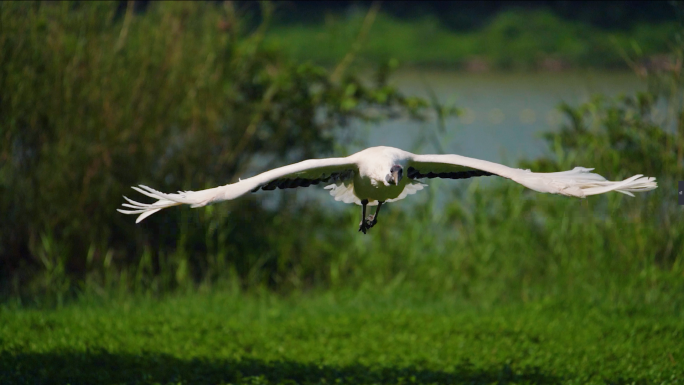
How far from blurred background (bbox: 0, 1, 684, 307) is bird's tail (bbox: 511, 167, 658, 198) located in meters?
3.45

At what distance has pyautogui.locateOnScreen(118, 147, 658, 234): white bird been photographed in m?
3.59

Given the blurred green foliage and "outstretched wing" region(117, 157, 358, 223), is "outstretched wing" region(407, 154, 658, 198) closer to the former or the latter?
"outstretched wing" region(117, 157, 358, 223)

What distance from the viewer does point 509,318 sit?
633cm

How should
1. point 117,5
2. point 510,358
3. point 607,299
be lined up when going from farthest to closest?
1. point 117,5
2. point 607,299
3. point 510,358

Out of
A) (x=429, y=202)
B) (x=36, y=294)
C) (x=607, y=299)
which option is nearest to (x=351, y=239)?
(x=429, y=202)

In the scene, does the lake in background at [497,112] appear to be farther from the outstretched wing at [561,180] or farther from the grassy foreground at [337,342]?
the outstretched wing at [561,180]

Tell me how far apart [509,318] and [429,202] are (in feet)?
6.29

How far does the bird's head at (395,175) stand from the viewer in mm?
3855

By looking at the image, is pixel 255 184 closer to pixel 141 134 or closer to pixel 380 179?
pixel 380 179

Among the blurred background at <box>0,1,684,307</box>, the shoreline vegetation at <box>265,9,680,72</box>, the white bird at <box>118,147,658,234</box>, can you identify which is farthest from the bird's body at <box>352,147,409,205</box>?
the shoreline vegetation at <box>265,9,680,72</box>

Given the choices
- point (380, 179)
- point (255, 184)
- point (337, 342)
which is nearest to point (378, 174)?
point (380, 179)

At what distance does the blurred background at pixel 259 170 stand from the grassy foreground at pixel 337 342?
0.48 metres

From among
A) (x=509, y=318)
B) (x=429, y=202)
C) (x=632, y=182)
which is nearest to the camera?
(x=632, y=182)

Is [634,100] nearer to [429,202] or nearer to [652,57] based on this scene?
[652,57]
